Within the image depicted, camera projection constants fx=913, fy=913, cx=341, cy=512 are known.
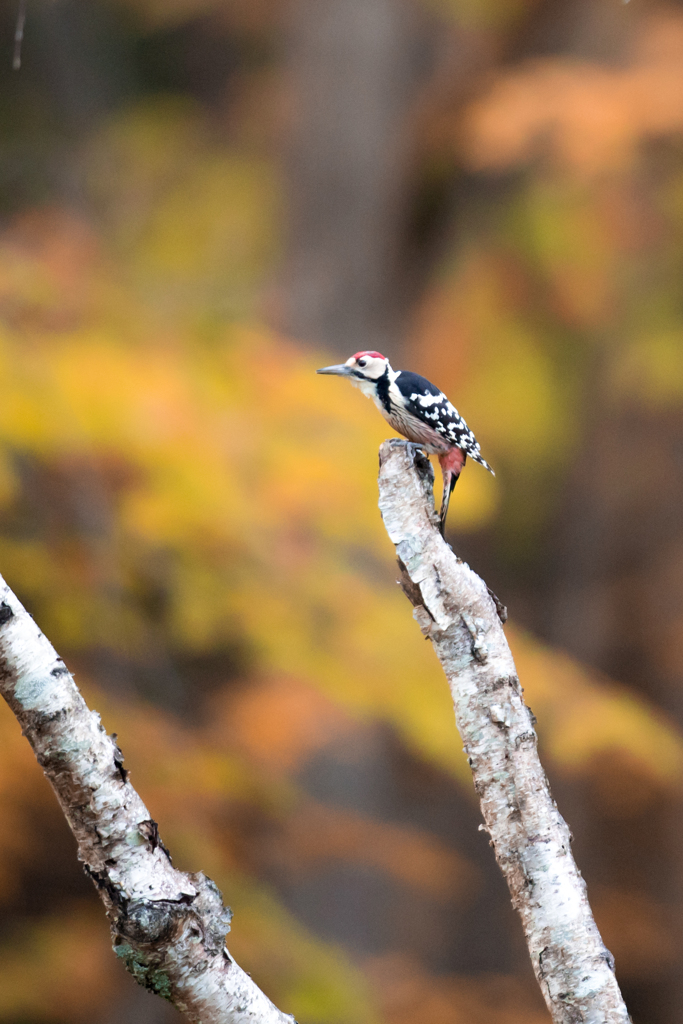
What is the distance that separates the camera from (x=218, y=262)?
23.2 ft

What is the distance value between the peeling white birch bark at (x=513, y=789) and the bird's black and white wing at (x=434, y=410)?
675 mm

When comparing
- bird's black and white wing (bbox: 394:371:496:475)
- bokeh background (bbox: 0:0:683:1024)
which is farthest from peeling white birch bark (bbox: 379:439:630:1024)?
bokeh background (bbox: 0:0:683:1024)

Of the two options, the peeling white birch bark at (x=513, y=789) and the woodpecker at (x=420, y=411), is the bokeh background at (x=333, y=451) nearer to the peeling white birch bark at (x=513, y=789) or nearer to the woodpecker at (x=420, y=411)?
the woodpecker at (x=420, y=411)

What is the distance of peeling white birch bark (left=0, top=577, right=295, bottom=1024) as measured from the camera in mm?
1431

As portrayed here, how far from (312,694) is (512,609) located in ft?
13.4

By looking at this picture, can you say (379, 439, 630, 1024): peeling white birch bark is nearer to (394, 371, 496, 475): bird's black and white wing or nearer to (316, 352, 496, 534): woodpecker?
(316, 352, 496, 534): woodpecker

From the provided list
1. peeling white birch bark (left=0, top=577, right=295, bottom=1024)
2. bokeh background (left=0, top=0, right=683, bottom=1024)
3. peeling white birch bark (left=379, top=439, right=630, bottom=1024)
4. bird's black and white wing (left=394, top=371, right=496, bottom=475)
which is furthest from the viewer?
bokeh background (left=0, top=0, right=683, bottom=1024)

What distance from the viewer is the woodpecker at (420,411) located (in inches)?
98.7

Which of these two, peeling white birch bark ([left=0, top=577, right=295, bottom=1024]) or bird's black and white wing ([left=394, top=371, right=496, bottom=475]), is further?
bird's black and white wing ([left=394, top=371, right=496, bottom=475])

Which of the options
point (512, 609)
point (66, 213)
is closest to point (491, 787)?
point (66, 213)

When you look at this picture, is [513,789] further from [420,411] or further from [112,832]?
[420,411]

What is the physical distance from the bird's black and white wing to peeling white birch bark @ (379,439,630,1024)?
675 mm

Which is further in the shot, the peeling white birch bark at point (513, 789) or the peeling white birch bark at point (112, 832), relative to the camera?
the peeling white birch bark at point (513, 789)

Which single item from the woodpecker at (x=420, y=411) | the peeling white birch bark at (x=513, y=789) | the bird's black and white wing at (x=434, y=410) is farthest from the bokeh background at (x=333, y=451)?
the peeling white birch bark at (x=513, y=789)
